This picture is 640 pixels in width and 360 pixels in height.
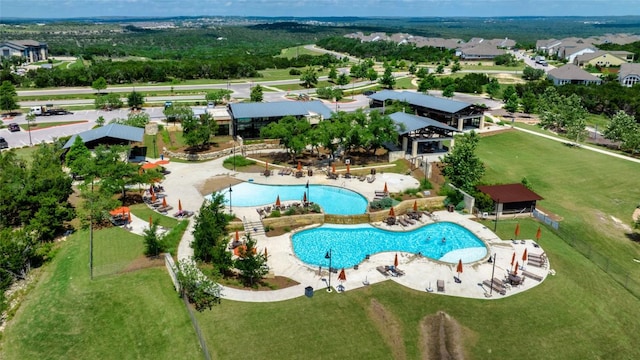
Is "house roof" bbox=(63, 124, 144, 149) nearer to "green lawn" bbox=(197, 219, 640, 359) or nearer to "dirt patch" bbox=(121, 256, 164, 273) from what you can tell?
"dirt patch" bbox=(121, 256, 164, 273)

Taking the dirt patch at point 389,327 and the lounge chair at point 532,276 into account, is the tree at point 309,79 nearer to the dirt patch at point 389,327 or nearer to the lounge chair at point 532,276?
the lounge chair at point 532,276

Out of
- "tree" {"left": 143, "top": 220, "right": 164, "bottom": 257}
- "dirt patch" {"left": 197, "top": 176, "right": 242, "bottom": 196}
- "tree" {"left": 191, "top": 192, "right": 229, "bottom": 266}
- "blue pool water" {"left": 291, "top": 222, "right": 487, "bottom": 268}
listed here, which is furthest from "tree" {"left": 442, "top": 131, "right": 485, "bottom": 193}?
"tree" {"left": 143, "top": 220, "right": 164, "bottom": 257}

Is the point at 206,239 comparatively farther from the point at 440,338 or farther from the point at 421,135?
the point at 421,135

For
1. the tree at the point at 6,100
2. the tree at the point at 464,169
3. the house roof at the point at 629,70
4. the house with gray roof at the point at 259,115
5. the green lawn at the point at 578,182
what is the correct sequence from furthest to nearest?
the house roof at the point at 629,70
the tree at the point at 6,100
the house with gray roof at the point at 259,115
the tree at the point at 464,169
the green lawn at the point at 578,182

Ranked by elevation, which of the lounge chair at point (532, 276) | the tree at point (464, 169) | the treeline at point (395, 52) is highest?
the treeline at point (395, 52)

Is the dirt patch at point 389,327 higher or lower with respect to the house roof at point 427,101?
lower

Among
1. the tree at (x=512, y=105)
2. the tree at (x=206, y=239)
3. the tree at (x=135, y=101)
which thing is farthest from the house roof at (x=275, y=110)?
the tree at (x=512, y=105)

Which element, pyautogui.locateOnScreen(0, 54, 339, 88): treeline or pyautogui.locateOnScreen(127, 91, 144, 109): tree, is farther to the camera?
pyautogui.locateOnScreen(0, 54, 339, 88): treeline
